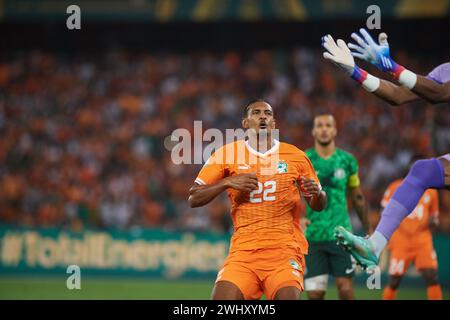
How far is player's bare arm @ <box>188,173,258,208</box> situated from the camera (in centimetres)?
663

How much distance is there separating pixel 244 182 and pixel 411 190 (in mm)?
1474

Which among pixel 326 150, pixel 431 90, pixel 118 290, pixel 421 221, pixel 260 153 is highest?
pixel 326 150

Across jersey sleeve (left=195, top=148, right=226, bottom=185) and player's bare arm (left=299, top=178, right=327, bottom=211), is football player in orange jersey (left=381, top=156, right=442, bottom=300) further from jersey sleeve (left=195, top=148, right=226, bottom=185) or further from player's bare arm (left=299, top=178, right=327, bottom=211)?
jersey sleeve (left=195, top=148, right=226, bottom=185)

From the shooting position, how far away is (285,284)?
21.3ft

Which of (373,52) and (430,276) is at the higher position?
(373,52)

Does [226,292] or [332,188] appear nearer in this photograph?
[226,292]

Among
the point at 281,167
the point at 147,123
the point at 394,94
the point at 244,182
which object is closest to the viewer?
the point at 394,94

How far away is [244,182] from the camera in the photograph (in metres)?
6.63

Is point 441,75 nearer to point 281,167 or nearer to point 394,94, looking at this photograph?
point 394,94

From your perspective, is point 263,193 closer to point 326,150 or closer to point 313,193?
point 313,193

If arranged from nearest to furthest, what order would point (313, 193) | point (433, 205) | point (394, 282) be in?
point (313, 193) → point (394, 282) → point (433, 205)

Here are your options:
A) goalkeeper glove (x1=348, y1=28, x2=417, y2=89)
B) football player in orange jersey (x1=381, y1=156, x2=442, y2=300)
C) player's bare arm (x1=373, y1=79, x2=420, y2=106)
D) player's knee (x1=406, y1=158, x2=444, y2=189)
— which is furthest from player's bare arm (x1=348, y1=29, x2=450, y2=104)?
football player in orange jersey (x1=381, y1=156, x2=442, y2=300)

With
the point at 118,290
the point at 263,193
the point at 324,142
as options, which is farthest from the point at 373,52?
the point at 118,290
